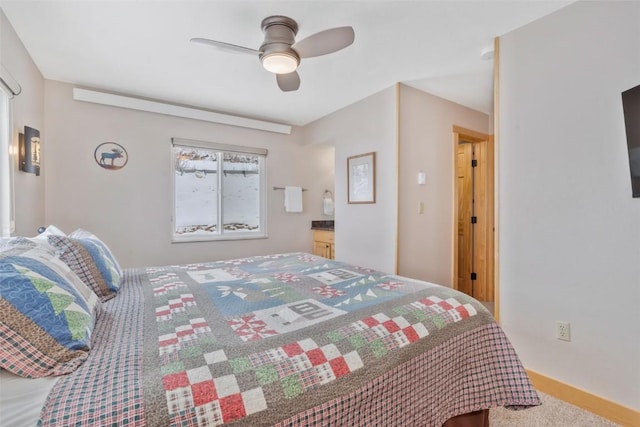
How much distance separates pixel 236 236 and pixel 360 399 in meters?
3.28

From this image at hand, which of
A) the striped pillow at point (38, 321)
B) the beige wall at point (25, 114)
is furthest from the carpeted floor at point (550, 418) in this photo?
the beige wall at point (25, 114)

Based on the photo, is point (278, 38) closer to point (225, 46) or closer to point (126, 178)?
point (225, 46)

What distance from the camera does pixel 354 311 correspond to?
1.23 meters

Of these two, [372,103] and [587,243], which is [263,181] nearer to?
[372,103]

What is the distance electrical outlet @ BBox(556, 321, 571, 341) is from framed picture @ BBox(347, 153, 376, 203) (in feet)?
6.04

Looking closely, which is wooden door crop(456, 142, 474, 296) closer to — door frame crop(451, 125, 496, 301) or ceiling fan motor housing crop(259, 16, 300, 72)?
door frame crop(451, 125, 496, 301)

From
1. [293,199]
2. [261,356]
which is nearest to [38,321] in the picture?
[261,356]

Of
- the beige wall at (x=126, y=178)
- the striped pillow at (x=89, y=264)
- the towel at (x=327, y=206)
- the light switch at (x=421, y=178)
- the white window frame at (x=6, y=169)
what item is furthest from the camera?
the towel at (x=327, y=206)

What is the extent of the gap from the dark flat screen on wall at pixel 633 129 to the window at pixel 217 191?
11.6 ft

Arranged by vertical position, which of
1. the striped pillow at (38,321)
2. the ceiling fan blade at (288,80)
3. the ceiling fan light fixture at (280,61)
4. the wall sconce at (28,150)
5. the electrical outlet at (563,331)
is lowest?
the electrical outlet at (563,331)

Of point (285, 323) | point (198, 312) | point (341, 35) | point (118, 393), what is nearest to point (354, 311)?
point (285, 323)

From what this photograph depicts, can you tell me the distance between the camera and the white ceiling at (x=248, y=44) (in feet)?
5.95

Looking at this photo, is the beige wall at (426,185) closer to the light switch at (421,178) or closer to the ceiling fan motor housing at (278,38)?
the light switch at (421,178)

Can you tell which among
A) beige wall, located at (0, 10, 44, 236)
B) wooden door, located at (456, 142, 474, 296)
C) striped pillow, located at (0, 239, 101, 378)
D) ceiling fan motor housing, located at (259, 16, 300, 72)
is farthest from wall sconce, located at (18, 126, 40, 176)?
wooden door, located at (456, 142, 474, 296)
